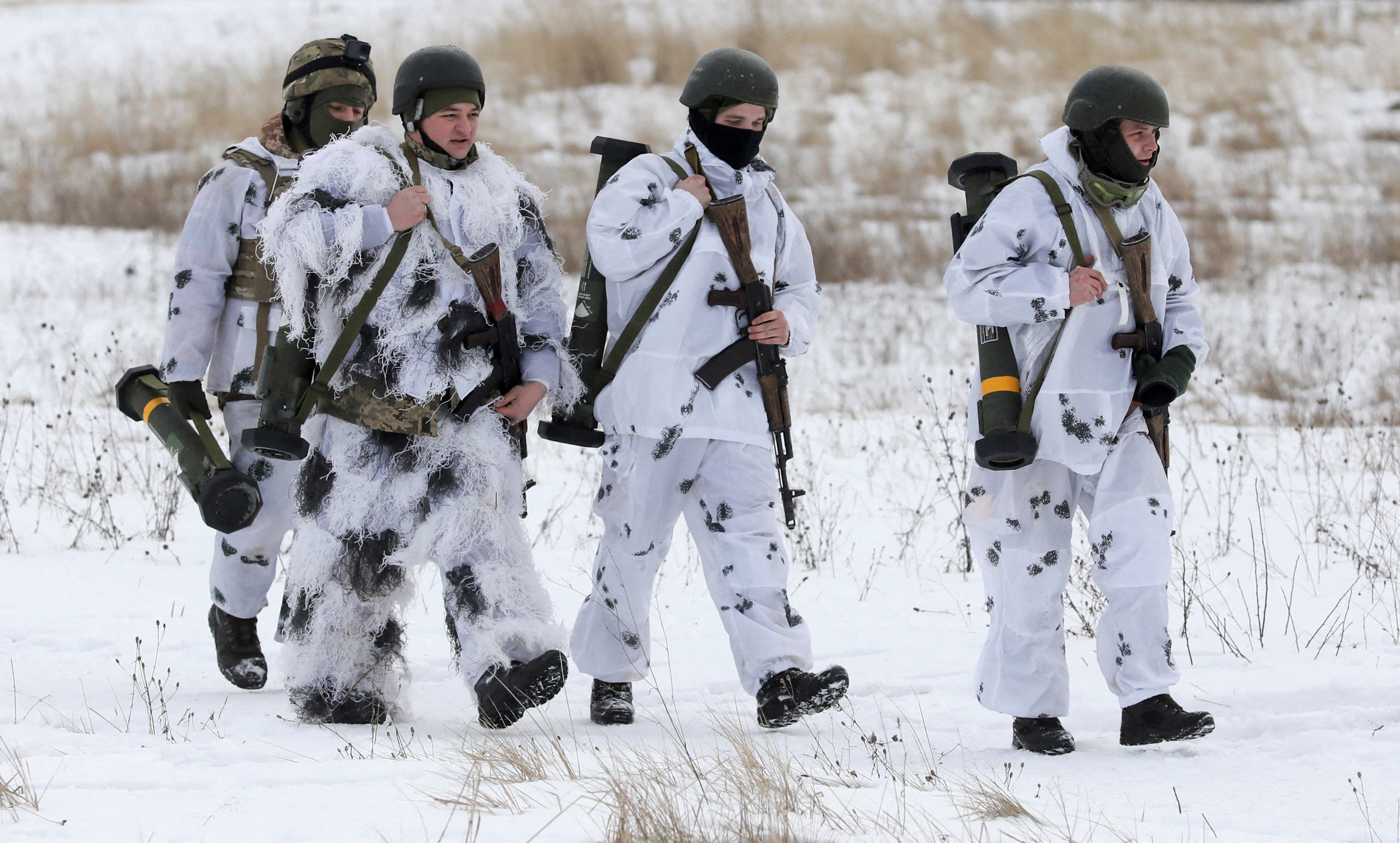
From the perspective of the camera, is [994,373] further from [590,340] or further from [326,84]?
[326,84]

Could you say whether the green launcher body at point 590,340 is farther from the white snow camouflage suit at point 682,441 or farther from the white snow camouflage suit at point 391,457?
the white snow camouflage suit at point 391,457

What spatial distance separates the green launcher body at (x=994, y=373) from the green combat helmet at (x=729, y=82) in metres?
0.65

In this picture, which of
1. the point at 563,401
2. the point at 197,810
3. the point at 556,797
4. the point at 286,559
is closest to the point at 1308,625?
the point at 563,401

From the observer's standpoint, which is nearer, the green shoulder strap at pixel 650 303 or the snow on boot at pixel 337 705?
the snow on boot at pixel 337 705

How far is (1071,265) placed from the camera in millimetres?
3889

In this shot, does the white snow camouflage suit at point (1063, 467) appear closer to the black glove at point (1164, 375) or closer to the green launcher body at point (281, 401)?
the black glove at point (1164, 375)

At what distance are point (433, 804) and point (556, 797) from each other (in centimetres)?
27

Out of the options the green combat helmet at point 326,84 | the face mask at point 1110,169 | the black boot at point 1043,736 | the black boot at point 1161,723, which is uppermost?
the green combat helmet at point 326,84

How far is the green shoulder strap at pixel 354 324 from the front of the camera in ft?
12.8

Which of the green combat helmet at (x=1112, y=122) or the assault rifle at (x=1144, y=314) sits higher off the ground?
the green combat helmet at (x=1112, y=122)

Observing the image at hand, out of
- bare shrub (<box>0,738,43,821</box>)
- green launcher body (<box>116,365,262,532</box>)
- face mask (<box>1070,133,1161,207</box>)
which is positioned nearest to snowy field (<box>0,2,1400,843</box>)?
bare shrub (<box>0,738,43,821</box>)

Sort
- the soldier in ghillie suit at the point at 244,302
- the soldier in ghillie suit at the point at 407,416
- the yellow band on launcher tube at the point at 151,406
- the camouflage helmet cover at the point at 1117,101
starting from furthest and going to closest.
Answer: the soldier in ghillie suit at the point at 244,302 < the yellow band on launcher tube at the point at 151,406 < the soldier in ghillie suit at the point at 407,416 < the camouflage helmet cover at the point at 1117,101

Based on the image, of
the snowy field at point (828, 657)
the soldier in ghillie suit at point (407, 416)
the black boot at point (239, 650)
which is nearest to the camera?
the snowy field at point (828, 657)

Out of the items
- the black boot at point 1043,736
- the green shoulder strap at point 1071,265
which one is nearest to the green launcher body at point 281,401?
the green shoulder strap at point 1071,265
